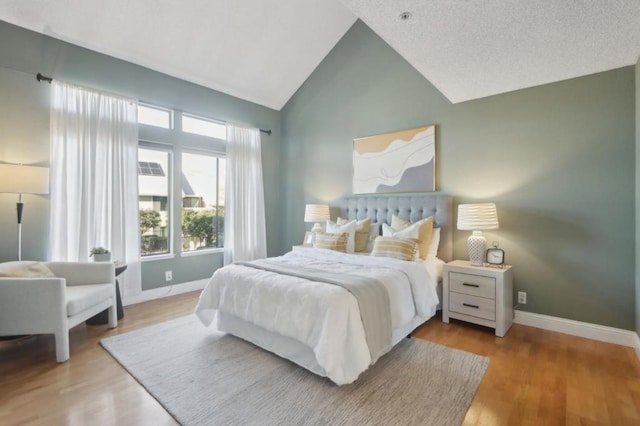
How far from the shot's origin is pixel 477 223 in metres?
2.96

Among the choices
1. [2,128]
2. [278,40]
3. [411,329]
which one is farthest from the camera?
[278,40]

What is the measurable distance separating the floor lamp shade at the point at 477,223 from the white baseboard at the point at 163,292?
3.71 m

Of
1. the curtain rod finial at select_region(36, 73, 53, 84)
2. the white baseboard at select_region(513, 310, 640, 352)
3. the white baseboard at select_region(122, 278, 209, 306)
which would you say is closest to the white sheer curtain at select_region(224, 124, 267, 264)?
the white baseboard at select_region(122, 278, 209, 306)

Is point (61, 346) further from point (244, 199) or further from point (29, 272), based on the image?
point (244, 199)

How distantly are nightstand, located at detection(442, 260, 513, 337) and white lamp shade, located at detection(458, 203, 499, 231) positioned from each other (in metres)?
0.41

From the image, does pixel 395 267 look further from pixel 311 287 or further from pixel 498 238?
pixel 498 238

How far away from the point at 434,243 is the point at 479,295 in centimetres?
75

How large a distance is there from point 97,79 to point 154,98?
0.62 metres

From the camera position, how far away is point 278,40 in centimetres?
434

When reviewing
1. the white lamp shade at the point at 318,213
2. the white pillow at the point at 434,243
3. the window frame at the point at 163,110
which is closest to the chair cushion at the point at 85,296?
the window frame at the point at 163,110

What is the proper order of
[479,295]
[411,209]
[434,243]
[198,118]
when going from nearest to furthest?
[479,295]
[434,243]
[411,209]
[198,118]

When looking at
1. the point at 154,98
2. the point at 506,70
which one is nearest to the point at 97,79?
the point at 154,98

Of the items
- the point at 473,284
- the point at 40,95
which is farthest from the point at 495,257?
the point at 40,95

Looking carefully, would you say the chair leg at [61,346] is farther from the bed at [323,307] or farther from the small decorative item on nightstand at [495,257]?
the small decorative item on nightstand at [495,257]
